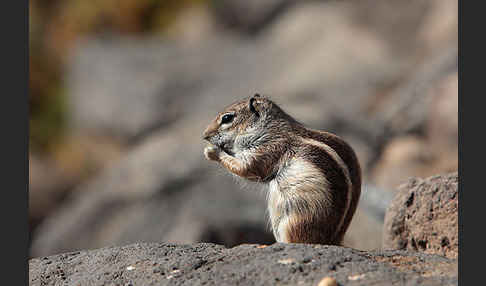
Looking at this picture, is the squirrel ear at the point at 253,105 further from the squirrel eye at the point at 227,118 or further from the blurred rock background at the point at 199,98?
the blurred rock background at the point at 199,98

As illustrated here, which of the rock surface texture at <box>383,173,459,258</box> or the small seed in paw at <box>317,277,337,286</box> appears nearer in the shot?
the small seed in paw at <box>317,277,337,286</box>

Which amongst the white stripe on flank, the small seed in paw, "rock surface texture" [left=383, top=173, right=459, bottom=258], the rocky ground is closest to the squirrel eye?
the white stripe on flank

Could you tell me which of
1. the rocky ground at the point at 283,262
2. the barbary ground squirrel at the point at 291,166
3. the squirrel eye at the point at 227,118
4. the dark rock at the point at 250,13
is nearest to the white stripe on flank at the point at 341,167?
the barbary ground squirrel at the point at 291,166

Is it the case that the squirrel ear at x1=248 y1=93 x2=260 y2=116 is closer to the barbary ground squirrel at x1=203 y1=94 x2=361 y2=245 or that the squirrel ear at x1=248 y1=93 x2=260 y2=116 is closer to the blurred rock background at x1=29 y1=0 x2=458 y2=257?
the barbary ground squirrel at x1=203 y1=94 x2=361 y2=245

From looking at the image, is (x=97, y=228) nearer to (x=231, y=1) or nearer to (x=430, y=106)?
(x=430, y=106)

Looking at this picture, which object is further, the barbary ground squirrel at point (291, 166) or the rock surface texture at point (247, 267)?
the barbary ground squirrel at point (291, 166)

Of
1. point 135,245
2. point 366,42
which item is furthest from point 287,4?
point 135,245

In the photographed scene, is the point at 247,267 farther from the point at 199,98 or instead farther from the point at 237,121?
the point at 199,98
